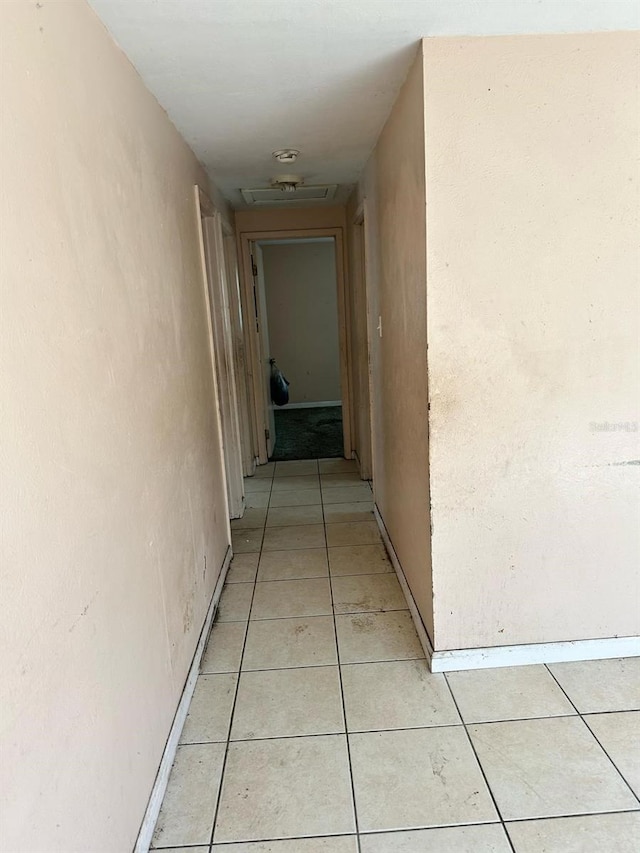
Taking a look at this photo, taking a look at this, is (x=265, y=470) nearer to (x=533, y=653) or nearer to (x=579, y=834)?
(x=533, y=653)

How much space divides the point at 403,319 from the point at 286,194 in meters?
2.00

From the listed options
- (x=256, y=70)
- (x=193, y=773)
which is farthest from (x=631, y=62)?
(x=193, y=773)

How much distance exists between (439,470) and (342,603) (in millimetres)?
956

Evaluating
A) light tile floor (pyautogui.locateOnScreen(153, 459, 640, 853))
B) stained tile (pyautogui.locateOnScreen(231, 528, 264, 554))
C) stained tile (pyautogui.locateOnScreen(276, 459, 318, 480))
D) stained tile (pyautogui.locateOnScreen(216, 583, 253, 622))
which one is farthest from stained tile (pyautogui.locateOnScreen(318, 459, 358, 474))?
light tile floor (pyautogui.locateOnScreen(153, 459, 640, 853))

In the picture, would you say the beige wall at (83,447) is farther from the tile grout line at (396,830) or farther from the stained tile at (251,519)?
the stained tile at (251,519)

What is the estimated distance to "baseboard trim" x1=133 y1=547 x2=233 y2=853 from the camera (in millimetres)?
1410

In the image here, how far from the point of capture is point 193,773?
164 cm

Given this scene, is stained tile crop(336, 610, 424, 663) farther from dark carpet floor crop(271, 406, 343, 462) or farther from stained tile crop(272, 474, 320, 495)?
dark carpet floor crop(271, 406, 343, 462)

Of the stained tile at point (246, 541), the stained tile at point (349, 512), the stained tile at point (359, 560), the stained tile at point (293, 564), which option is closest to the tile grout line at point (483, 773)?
the stained tile at point (359, 560)

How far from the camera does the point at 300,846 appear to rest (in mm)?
1400

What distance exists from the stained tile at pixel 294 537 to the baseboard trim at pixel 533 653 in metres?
1.22

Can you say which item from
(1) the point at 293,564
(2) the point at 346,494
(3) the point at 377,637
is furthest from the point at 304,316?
(3) the point at 377,637

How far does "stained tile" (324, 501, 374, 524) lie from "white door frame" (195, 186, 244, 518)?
0.59 meters

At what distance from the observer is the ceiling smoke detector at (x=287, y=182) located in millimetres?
3154
